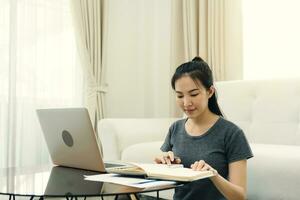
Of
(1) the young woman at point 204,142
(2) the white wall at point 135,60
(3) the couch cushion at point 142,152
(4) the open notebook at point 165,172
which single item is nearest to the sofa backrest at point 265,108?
(3) the couch cushion at point 142,152

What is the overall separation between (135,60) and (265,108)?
173cm

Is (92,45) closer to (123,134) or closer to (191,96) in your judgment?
(123,134)

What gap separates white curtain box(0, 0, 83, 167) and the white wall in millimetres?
554

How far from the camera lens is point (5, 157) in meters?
2.88

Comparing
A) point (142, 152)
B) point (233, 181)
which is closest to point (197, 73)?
point (233, 181)

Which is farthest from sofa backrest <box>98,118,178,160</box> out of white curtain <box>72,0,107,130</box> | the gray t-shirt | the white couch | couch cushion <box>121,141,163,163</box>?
the gray t-shirt

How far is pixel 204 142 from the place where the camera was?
1346 mm

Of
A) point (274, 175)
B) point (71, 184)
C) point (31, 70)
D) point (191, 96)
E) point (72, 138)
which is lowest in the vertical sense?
point (274, 175)

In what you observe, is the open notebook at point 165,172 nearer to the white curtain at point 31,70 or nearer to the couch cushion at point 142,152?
the couch cushion at point 142,152

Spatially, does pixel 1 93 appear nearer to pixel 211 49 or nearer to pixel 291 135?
pixel 211 49

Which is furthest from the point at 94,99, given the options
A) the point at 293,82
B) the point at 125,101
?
the point at 293,82

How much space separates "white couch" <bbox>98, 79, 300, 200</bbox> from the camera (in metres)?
2.13

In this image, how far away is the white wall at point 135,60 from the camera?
12.2 ft

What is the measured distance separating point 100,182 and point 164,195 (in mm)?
1041
